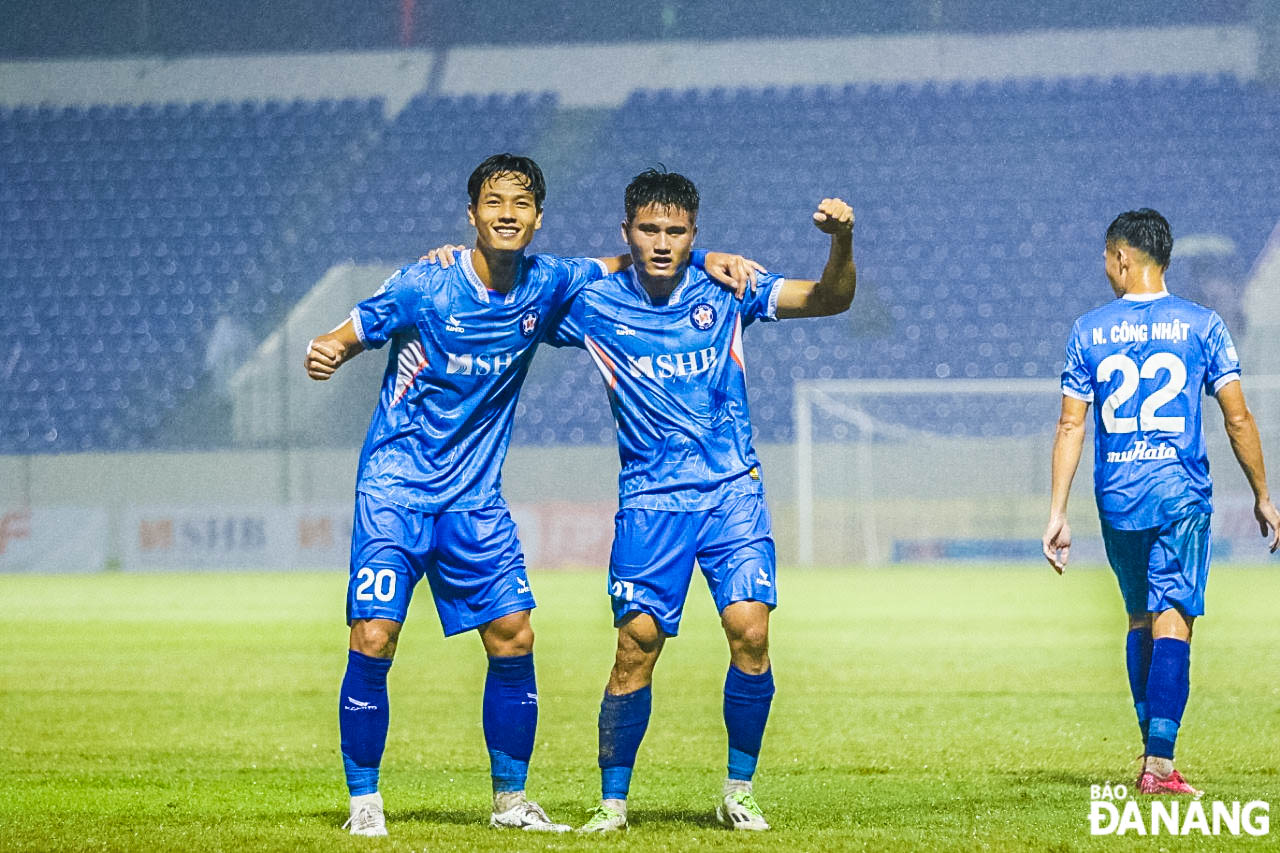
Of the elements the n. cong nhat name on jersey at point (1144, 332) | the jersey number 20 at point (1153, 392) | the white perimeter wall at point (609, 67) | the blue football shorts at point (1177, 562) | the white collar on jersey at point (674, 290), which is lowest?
the blue football shorts at point (1177, 562)

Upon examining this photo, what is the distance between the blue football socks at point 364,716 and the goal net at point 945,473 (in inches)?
695

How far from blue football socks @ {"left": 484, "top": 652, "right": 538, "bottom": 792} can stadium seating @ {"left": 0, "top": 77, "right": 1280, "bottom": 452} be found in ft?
61.4

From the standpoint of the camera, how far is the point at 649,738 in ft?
23.0

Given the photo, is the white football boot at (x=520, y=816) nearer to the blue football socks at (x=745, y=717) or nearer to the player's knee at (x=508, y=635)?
the player's knee at (x=508, y=635)

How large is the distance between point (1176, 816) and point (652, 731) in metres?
2.99

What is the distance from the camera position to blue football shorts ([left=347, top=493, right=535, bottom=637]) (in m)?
4.56

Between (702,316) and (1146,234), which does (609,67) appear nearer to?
(1146,234)

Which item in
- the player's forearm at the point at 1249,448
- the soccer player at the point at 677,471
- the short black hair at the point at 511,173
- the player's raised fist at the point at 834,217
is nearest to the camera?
the player's raised fist at the point at 834,217

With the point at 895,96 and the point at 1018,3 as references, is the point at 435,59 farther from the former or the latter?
the point at 1018,3

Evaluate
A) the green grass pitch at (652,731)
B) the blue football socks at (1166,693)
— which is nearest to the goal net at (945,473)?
the green grass pitch at (652,731)

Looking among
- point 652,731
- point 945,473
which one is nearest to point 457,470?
point 652,731

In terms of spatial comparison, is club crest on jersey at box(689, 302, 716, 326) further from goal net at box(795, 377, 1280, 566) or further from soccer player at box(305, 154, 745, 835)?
goal net at box(795, 377, 1280, 566)

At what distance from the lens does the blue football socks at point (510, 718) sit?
4688mm

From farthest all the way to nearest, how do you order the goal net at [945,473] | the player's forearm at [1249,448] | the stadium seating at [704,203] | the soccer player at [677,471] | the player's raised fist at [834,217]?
the stadium seating at [704,203]
the goal net at [945,473]
the player's forearm at [1249,448]
the soccer player at [677,471]
the player's raised fist at [834,217]
